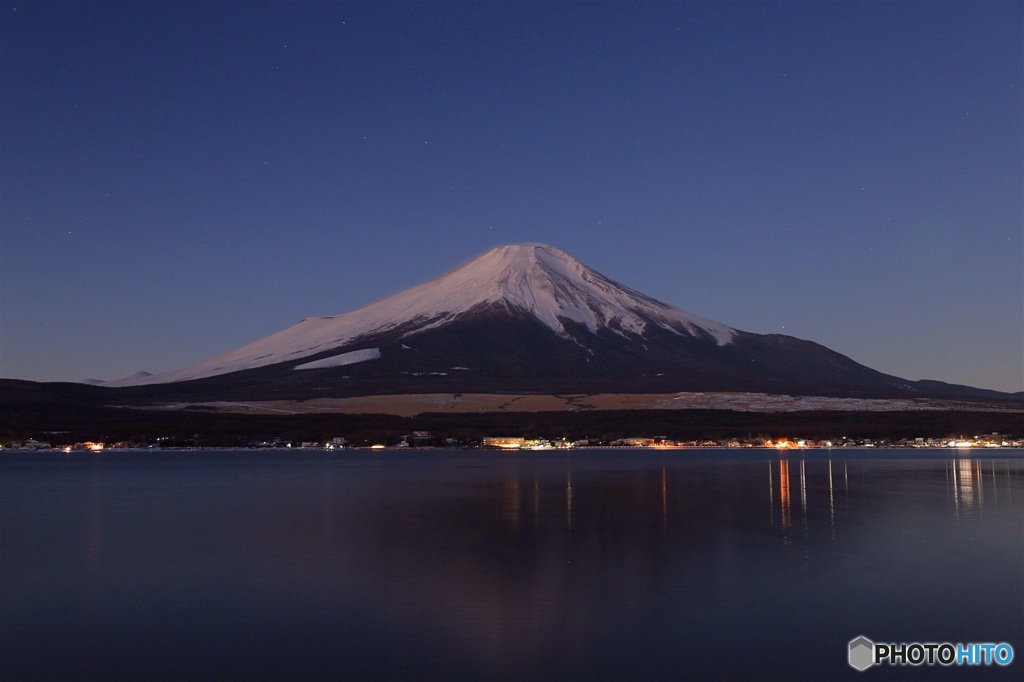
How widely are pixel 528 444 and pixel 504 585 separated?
206 feet

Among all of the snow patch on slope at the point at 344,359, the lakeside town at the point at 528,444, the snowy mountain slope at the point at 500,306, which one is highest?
the snowy mountain slope at the point at 500,306

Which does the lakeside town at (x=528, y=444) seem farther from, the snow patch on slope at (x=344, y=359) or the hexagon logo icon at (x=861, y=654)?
the hexagon logo icon at (x=861, y=654)

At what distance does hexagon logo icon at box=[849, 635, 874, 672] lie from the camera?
10.2m

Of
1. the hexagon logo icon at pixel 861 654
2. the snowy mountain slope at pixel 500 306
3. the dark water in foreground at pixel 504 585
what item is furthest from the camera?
the snowy mountain slope at pixel 500 306

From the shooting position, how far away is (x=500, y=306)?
13950 cm

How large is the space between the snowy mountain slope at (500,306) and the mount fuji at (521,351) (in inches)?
13.4

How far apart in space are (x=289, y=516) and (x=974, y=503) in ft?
59.4

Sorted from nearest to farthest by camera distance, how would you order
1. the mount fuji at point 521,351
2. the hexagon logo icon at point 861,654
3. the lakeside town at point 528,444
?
the hexagon logo icon at point 861,654 → the lakeside town at point 528,444 → the mount fuji at point 521,351

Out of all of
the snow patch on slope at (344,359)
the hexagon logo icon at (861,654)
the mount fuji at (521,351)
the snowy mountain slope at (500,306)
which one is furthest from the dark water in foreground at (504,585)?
the snowy mountain slope at (500,306)

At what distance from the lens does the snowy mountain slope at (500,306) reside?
5305 inches

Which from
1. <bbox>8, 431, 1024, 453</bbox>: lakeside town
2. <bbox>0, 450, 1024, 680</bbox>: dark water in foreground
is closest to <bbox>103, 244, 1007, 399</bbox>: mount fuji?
<bbox>8, 431, 1024, 453</bbox>: lakeside town

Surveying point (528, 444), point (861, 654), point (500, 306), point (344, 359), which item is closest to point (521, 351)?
point (500, 306)

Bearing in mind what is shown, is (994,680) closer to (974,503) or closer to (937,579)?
(937,579)

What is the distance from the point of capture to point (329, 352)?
124188 millimetres
